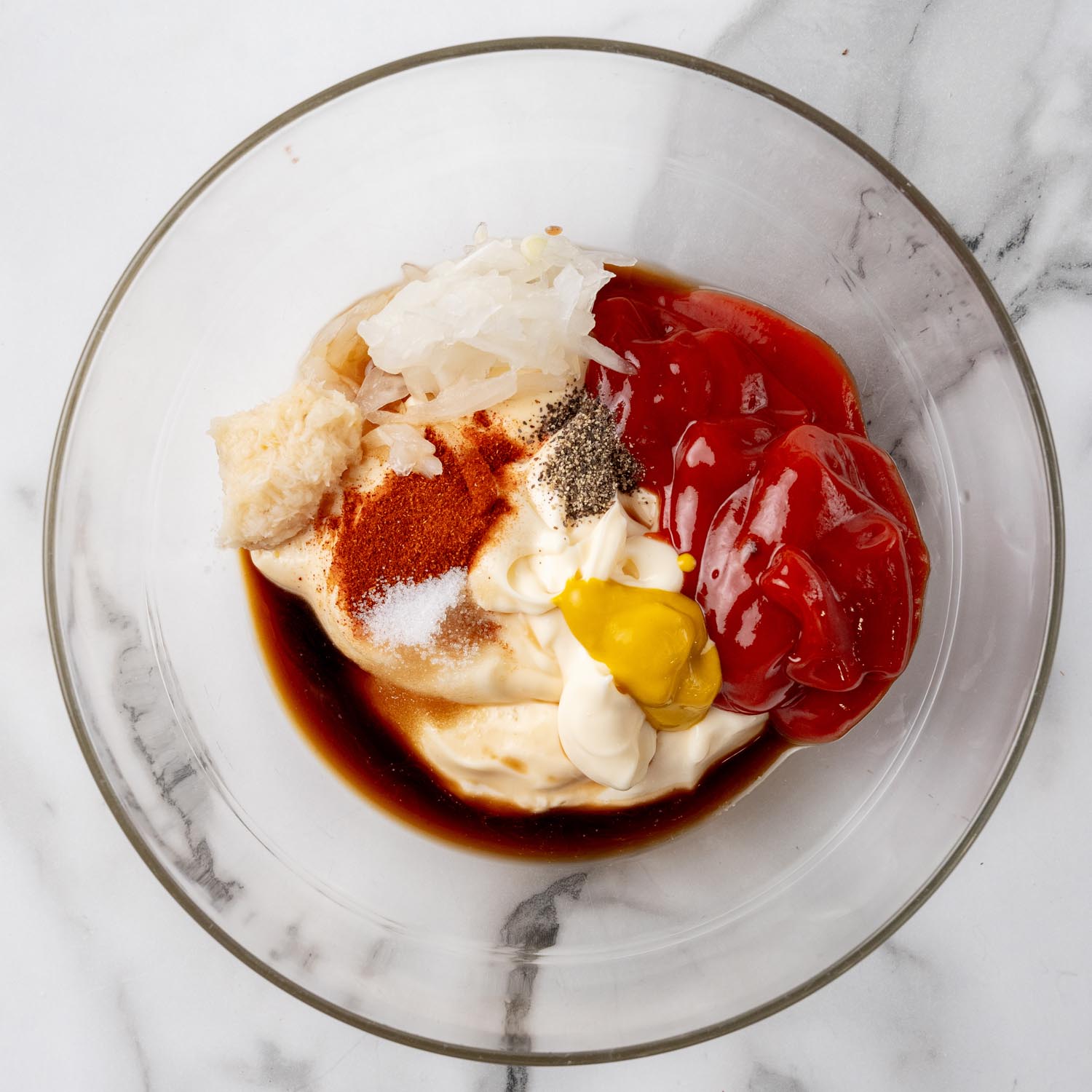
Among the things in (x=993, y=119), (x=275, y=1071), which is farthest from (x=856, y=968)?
(x=993, y=119)

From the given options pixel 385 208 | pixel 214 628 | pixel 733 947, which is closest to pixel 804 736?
pixel 733 947

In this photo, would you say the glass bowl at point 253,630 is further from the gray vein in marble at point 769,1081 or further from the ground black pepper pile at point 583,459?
the ground black pepper pile at point 583,459

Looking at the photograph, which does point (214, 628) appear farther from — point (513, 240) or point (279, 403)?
point (513, 240)

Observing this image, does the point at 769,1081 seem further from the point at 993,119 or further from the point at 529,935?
the point at 993,119

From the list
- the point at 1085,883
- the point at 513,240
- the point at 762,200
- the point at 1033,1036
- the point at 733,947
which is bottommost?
the point at 1033,1036

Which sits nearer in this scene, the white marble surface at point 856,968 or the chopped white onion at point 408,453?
the chopped white onion at point 408,453

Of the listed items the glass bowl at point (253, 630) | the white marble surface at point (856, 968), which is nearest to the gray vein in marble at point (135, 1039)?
the white marble surface at point (856, 968)

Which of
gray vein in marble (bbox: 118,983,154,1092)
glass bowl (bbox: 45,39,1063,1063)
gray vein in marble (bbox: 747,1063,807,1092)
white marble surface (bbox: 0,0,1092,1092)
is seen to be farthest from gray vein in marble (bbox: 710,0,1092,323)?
gray vein in marble (bbox: 118,983,154,1092)
